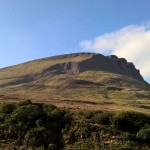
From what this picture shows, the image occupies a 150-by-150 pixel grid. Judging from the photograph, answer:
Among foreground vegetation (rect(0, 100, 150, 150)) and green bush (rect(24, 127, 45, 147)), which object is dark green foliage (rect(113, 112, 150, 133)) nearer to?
foreground vegetation (rect(0, 100, 150, 150))

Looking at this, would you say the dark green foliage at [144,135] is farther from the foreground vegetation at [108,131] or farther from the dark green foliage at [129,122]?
the dark green foliage at [129,122]

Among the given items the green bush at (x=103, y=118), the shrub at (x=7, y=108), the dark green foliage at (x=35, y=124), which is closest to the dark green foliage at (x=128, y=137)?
the green bush at (x=103, y=118)

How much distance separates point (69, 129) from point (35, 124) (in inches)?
164

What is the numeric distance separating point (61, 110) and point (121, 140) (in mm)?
9388

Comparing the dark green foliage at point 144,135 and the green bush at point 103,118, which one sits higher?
the green bush at point 103,118

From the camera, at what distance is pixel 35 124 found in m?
38.5

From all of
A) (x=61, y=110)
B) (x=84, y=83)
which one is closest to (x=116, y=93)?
(x=84, y=83)

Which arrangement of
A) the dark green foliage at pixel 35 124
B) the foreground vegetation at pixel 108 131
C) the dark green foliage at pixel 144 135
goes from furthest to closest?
the dark green foliage at pixel 35 124, the dark green foliage at pixel 144 135, the foreground vegetation at pixel 108 131

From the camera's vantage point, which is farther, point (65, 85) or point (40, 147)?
point (65, 85)

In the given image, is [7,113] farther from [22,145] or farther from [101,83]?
[101,83]

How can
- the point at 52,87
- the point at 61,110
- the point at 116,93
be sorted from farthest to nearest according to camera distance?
the point at 52,87 → the point at 116,93 → the point at 61,110

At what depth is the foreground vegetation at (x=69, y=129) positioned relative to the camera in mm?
34250

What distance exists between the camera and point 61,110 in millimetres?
40750

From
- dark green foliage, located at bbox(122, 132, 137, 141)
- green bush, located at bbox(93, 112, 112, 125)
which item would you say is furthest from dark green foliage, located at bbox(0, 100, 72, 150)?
dark green foliage, located at bbox(122, 132, 137, 141)
